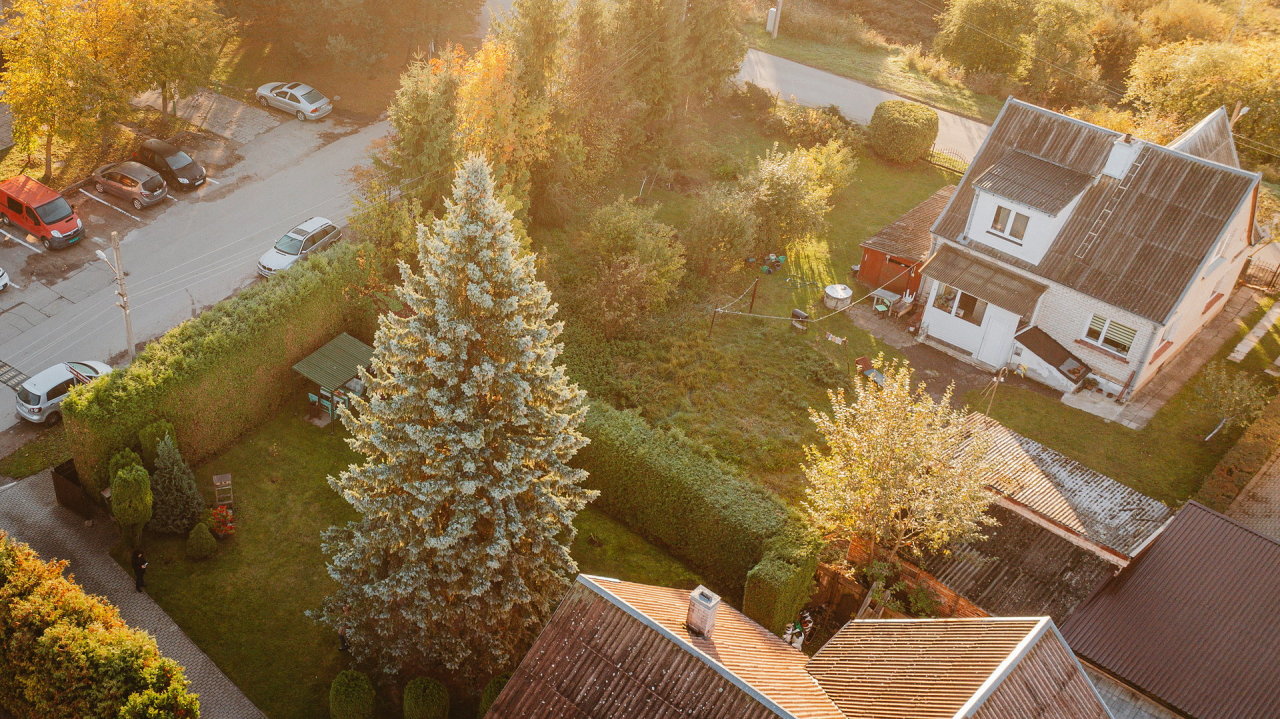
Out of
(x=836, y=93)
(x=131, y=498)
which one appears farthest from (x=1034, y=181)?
(x=131, y=498)

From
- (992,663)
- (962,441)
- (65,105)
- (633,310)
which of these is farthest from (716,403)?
(65,105)

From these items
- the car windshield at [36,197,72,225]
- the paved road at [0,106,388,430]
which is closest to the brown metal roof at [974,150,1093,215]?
the paved road at [0,106,388,430]

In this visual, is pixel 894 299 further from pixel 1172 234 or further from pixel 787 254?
pixel 1172 234

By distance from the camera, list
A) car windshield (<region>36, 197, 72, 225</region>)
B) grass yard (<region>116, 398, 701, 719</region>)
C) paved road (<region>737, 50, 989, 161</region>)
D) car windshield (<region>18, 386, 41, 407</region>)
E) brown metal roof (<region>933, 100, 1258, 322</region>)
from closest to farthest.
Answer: grass yard (<region>116, 398, 701, 719</region>) < car windshield (<region>18, 386, 41, 407</region>) < brown metal roof (<region>933, 100, 1258, 322</region>) < car windshield (<region>36, 197, 72, 225</region>) < paved road (<region>737, 50, 989, 161</region>)

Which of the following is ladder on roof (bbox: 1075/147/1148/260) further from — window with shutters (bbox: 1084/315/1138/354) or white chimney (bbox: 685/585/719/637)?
white chimney (bbox: 685/585/719/637)

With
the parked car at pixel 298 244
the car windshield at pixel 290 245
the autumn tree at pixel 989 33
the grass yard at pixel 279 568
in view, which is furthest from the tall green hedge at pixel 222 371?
the autumn tree at pixel 989 33

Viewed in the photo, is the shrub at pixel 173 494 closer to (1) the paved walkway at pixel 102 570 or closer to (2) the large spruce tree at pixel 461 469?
(1) the paved walkway at pixel 102 570
